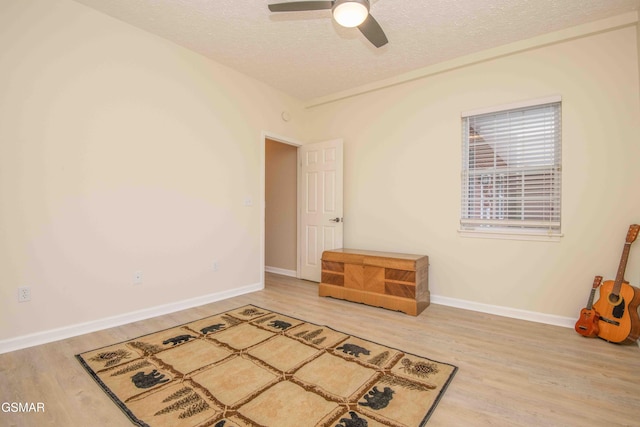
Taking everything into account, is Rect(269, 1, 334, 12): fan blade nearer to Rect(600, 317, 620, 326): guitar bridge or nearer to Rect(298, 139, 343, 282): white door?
Rect(298, 139, 343, 282): white door

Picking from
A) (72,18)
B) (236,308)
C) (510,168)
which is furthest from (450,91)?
(72,18)

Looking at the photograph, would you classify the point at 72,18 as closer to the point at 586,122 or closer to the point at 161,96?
the point at 161,96

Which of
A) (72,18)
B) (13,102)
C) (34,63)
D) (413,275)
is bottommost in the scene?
(413,275)

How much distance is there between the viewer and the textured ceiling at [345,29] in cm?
259

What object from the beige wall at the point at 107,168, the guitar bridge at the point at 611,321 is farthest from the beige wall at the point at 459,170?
the beige wall at the point at 107,168

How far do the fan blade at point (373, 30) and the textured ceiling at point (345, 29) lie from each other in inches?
11.8

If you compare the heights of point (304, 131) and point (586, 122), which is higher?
point (304, 131)

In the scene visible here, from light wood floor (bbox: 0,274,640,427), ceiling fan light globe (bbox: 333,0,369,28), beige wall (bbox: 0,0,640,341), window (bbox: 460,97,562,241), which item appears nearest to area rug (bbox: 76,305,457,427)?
light wood floor (bbox: 0,274,640,427)

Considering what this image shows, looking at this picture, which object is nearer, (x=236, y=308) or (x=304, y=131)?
(x=236, y=308)

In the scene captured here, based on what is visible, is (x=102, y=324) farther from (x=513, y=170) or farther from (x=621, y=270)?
(x=621, y=270)

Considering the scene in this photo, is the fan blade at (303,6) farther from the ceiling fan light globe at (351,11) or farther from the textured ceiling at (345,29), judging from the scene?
the textured ceiling at (345,29)

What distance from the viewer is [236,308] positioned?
3.38 m

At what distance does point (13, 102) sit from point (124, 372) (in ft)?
7.33

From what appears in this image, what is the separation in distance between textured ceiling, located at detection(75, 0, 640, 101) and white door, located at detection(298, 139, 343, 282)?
4.00 ft
